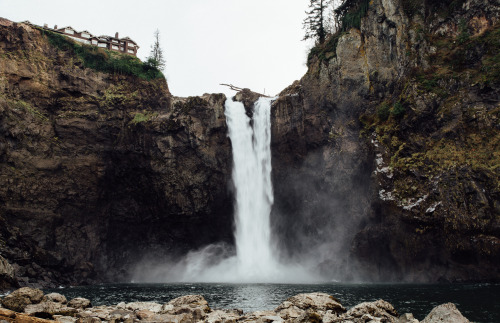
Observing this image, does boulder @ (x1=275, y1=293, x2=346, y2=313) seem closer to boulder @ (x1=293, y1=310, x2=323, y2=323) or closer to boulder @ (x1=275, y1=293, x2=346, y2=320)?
boulder @ (x1=275, y1=293, x2=346, y2=320)

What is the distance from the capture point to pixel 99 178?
40625 millimetres

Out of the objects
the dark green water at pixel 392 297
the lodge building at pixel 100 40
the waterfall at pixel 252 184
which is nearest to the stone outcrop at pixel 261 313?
the dark green water at pixel 392 297

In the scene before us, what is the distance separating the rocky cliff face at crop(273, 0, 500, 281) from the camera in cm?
2970

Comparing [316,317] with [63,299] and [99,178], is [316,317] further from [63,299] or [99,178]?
[99,178]

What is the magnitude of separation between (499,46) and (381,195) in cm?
1593

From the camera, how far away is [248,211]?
42.3m

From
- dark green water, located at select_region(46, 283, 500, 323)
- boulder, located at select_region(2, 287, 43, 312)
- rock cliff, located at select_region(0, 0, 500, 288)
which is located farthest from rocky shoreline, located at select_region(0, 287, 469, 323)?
rock cliff, located at select_region(0, 0, 500, 288)

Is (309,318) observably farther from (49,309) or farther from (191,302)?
(49,309)

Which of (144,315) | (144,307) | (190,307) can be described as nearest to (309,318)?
(190,307)

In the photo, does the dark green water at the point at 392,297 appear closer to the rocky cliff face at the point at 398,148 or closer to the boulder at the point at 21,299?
the rocky cliff face at the point at 398,148

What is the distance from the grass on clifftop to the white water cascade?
11.5m

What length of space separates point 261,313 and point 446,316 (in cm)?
733

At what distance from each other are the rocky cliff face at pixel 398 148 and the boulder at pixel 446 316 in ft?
58.5

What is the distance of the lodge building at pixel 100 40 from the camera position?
50656mm
